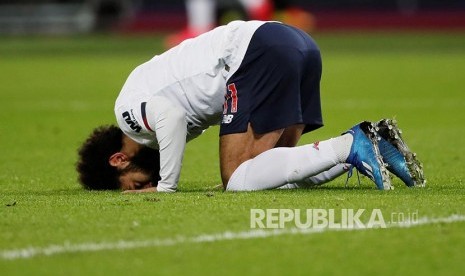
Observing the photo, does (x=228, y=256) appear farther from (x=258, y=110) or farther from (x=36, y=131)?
(x=36, y=131)

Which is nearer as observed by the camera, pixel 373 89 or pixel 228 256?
pixel 228 256

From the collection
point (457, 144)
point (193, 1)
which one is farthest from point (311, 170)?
point (193, 1)

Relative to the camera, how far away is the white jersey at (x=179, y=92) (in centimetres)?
767

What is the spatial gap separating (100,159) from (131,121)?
1.75ft

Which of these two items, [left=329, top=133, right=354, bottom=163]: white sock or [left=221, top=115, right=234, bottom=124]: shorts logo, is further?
[left=221, top=115, right=234, bottom=124]: shorts logo

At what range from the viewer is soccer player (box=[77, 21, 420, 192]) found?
25.1 ft

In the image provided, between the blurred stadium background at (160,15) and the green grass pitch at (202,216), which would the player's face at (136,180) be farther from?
the blurred stadium background at (160,15)

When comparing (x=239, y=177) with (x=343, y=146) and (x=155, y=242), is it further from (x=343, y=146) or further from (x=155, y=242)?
(x=155, y=242)

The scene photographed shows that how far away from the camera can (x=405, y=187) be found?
7.92 metres

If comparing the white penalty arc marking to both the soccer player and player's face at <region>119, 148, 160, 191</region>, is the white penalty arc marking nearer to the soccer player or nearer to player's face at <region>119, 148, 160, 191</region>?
the soccer player

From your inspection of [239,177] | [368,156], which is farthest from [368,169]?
[239,177]

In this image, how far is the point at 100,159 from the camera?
8.20 m

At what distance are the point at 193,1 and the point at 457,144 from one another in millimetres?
19532

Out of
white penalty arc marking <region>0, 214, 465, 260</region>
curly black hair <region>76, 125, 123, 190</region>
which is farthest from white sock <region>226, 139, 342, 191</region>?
white penalty arc marking <region>0, 214, 465, 260</region>
